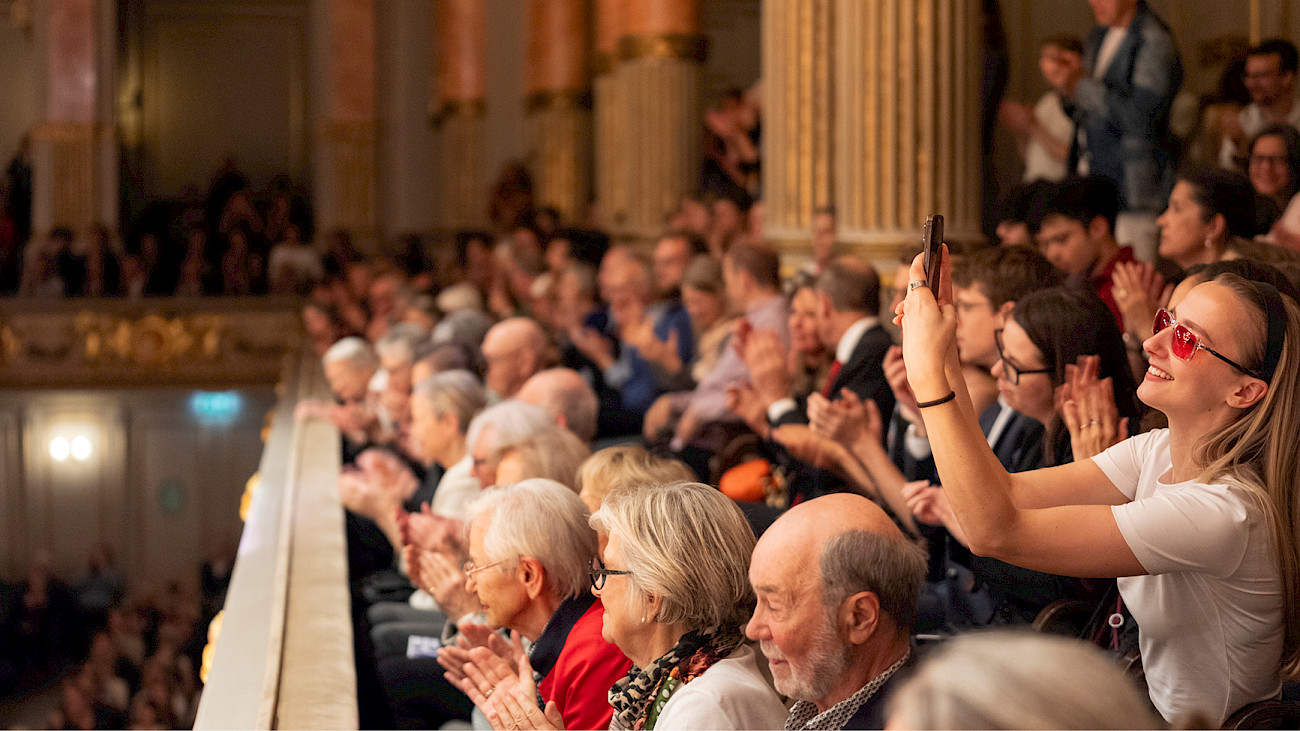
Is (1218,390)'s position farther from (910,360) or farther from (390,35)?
(390,35)

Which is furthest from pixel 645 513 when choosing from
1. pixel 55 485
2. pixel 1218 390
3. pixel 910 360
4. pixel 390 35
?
pixel 390 35

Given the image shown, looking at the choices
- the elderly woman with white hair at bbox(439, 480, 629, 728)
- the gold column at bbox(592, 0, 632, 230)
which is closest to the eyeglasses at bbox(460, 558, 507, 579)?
the elderly woman with white hair at bbox(439, 480, 629, 728)

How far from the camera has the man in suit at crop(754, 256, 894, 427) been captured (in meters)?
4.33

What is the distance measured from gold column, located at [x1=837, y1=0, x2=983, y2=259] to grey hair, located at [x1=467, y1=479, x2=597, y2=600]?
2.89 meters

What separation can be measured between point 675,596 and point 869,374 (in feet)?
6.77

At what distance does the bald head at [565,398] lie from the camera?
4.86 m

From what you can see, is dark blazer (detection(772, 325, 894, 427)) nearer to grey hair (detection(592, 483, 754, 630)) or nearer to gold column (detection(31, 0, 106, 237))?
grey hair (detection(592, 483, 754, 630))

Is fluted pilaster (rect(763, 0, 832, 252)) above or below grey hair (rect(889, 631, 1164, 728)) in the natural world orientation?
above

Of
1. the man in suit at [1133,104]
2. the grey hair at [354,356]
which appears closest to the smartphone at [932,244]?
the man in suit at [1133,104]

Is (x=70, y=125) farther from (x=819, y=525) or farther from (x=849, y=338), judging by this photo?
(x=819, y=525)

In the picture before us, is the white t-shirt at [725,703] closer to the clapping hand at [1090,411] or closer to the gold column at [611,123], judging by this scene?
the clapping hand at [1090,411]

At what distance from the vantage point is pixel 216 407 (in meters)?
15.7

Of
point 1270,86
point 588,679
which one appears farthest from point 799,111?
point 588,679

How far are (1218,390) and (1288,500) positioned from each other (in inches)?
7.6
